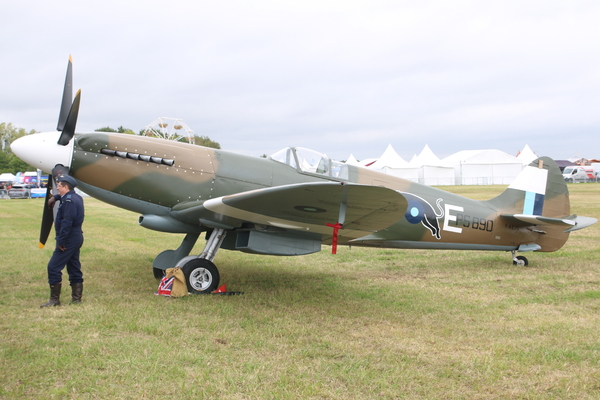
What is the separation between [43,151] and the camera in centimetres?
561

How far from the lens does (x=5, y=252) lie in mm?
8906

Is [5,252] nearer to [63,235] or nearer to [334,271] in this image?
[63,235]

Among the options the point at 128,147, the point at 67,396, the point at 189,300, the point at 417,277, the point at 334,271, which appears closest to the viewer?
the point at 67,396

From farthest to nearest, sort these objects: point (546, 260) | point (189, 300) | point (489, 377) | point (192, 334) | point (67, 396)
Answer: point (546, 260)
point (189, 300)
point (192, 334)
point (489, 377)
point (67, 396)

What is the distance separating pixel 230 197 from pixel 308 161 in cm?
174

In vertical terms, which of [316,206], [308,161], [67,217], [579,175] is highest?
[579,175]

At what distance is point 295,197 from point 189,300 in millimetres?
1879

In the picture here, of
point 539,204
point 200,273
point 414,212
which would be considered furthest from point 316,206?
point 539,204

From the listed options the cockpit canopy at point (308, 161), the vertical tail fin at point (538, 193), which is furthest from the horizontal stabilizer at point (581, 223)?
the cockpit canopy at point (308, 161)

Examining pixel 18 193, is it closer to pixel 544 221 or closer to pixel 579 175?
pixel 544 221

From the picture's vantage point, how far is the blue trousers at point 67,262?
16.1ft

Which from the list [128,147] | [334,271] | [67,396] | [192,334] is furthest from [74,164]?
[334,271]

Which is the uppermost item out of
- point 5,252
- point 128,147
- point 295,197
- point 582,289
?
Result: point 128,147

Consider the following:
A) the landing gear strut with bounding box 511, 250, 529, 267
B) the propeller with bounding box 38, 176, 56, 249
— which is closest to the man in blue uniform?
the propeller with bounding box 38, 176, 56, 249
